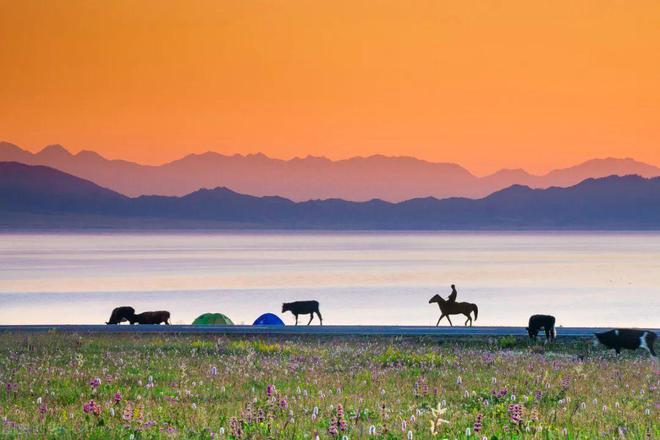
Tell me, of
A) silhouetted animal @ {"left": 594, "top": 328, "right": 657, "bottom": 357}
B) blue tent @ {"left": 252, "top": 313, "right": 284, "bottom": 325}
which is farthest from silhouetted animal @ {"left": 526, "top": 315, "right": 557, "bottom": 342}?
blue tent @ {"left": 252, "top": 313, "right": 284, "bottom": 325}

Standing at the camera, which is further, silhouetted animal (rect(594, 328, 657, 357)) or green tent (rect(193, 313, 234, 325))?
green tent (rect(193, 313, 234, 325))

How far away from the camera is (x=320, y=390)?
17938 mm

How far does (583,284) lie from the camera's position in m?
134

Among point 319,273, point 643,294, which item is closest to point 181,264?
point 319,273

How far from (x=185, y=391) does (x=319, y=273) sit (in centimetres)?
14052

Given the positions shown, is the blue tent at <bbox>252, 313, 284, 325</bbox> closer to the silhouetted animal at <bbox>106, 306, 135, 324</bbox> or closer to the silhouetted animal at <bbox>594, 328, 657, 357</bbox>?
the silhouetted animal at <bbox>106, 306, 135, 324</bbox>

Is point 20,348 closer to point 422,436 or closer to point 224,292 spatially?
point 422,436

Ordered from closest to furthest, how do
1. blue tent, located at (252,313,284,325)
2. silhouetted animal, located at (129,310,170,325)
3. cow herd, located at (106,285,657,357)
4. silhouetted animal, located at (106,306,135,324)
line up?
cow herd, located at (106,285,657,357) → silhouetted animal, located at (129,310,170,325) → silhouetted animal, located at (106,306,135,324) → blue tent, located at (252,313,284,325)

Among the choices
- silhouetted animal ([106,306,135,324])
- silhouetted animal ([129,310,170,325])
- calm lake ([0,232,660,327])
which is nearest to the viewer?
silhouetted animal ([129,310,170,325])

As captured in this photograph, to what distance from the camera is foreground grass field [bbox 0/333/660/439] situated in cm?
1296

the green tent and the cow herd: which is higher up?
the cow herd

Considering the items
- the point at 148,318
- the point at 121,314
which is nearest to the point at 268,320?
the point at 148,318

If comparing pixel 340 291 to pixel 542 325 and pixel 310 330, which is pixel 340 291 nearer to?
pixel 310 330

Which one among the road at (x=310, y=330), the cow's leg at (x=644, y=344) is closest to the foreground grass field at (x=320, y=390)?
the cow's leg at (x=644, y=344)
